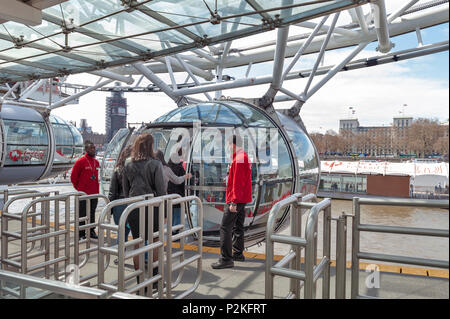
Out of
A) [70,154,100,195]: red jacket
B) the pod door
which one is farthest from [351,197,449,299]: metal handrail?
the pod door

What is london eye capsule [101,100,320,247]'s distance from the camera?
Result: 19.1 ft

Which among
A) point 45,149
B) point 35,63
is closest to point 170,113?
point 35,63

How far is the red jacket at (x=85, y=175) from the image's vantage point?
657 centimetres

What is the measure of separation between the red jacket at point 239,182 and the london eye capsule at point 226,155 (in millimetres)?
799

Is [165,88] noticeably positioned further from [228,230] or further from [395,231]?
[395,231]

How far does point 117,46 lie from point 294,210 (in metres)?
4.81

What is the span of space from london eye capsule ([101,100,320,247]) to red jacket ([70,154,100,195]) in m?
0.95

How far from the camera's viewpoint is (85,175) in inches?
260

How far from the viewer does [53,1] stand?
4.82 m

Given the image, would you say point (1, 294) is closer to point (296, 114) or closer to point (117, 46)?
point (117, 46)

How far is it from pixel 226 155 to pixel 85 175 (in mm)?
2651

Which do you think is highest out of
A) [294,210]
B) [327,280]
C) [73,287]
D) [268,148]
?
[268,148]

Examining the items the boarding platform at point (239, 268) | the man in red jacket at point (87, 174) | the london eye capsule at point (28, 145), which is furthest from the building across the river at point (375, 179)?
the boarding platform at point (239, 268)

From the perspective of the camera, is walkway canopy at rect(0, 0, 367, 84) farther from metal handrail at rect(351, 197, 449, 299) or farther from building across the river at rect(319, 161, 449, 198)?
building across the river at rect(319, 161, 449, 198)
